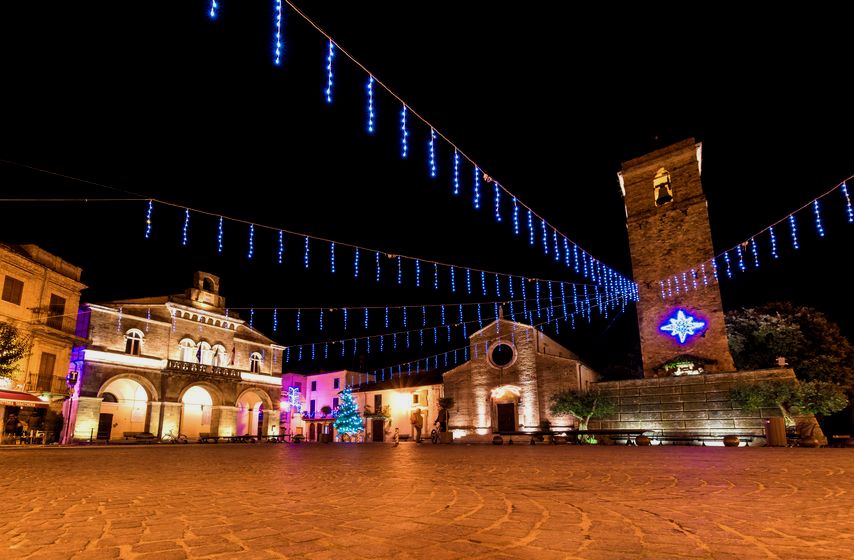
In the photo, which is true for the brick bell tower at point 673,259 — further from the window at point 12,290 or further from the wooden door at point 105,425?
the window at point 12,290

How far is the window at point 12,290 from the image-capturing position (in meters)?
21.3

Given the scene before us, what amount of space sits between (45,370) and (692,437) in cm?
2957

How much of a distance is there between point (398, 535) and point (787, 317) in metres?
30.6

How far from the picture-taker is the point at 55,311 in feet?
79.2

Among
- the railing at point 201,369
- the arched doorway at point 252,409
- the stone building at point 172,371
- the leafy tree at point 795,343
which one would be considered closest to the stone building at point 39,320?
the stone building at point 172,371

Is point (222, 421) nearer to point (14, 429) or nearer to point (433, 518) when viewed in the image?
point (14, 429)

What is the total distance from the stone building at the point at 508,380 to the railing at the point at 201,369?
47.1 feet

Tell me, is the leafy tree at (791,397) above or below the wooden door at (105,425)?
above

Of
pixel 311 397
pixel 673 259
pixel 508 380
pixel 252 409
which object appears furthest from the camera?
pixel 311 397

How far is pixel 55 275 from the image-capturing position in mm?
23891

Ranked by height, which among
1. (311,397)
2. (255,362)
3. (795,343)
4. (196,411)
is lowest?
(196,411)

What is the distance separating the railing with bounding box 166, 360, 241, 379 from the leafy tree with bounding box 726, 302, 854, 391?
29715 mm

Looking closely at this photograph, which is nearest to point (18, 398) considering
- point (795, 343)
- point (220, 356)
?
point (220, 356)

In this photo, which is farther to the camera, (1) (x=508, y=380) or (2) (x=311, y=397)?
(2) (x=311, y=397)
